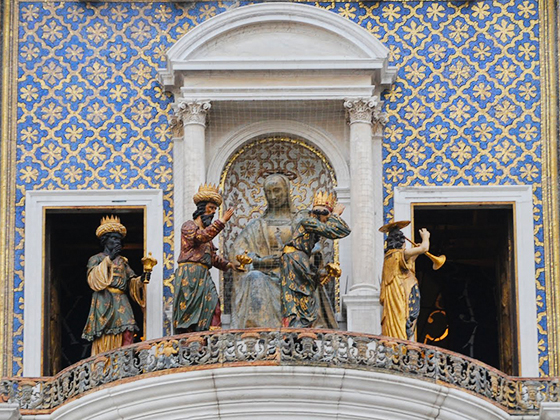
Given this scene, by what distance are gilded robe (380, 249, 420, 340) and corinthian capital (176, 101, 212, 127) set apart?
2.30 metres

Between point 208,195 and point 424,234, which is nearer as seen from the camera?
point 208,195

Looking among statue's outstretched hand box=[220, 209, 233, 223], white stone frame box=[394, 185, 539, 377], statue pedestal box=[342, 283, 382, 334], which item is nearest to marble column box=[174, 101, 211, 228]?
statue's outstretched hand box=[220, 209, 233, 223]

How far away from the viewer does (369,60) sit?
80.2 ft

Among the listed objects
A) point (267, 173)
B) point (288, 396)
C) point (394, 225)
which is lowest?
point (288, 396)

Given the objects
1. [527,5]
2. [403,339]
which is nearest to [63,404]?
[403,339]

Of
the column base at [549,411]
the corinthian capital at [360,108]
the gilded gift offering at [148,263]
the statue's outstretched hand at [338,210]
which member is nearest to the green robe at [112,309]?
the gilded gift offering at [148,263]

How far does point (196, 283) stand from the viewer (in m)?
23.2

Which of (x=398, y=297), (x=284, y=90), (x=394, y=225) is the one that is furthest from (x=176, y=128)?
(x=398, y=297)

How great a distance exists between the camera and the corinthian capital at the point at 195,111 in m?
24.4

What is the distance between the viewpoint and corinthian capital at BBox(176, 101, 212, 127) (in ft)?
80.1

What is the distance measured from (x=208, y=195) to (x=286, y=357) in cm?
205

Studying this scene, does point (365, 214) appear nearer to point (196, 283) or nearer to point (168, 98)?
point (196, 283)

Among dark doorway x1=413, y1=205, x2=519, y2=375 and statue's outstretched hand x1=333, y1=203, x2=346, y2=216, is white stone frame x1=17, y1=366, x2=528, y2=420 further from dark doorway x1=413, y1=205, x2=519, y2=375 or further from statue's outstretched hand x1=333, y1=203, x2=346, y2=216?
dark doorway x1=413, y1=205, x2=519, y2=375

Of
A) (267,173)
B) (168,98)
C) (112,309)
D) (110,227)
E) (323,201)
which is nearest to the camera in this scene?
(323,201)
